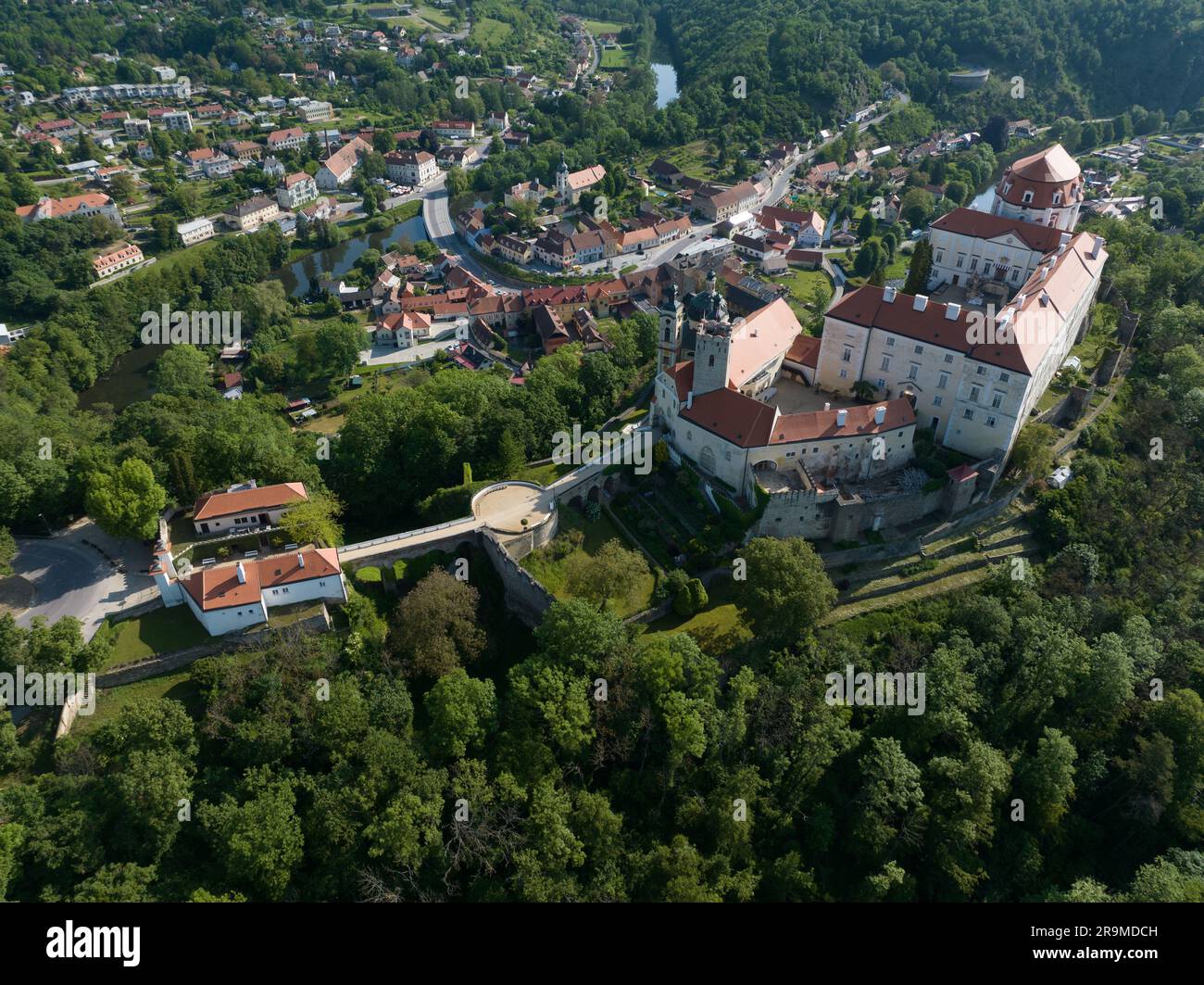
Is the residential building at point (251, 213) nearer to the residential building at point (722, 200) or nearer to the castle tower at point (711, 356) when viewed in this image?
the residential building at point (722, 200)

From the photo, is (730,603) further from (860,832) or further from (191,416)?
(191,416)

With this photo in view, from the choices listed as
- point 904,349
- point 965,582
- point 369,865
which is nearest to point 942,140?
point 904,349

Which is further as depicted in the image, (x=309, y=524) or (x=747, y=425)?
(x=747, y=425)

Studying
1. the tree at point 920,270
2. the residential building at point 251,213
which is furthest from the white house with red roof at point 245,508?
the residential building at point 251,213

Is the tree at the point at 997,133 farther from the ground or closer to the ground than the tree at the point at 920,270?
closer to the ground

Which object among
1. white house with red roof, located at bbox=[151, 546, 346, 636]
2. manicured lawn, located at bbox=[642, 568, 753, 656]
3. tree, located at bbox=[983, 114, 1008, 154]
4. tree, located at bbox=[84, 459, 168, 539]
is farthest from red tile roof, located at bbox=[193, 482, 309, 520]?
tree, located at bbox=[983, 114, 1008, 154]

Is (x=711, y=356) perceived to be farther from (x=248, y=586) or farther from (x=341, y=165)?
(x=341, y=165)

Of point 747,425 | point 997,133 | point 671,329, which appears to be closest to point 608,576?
point 747,425
